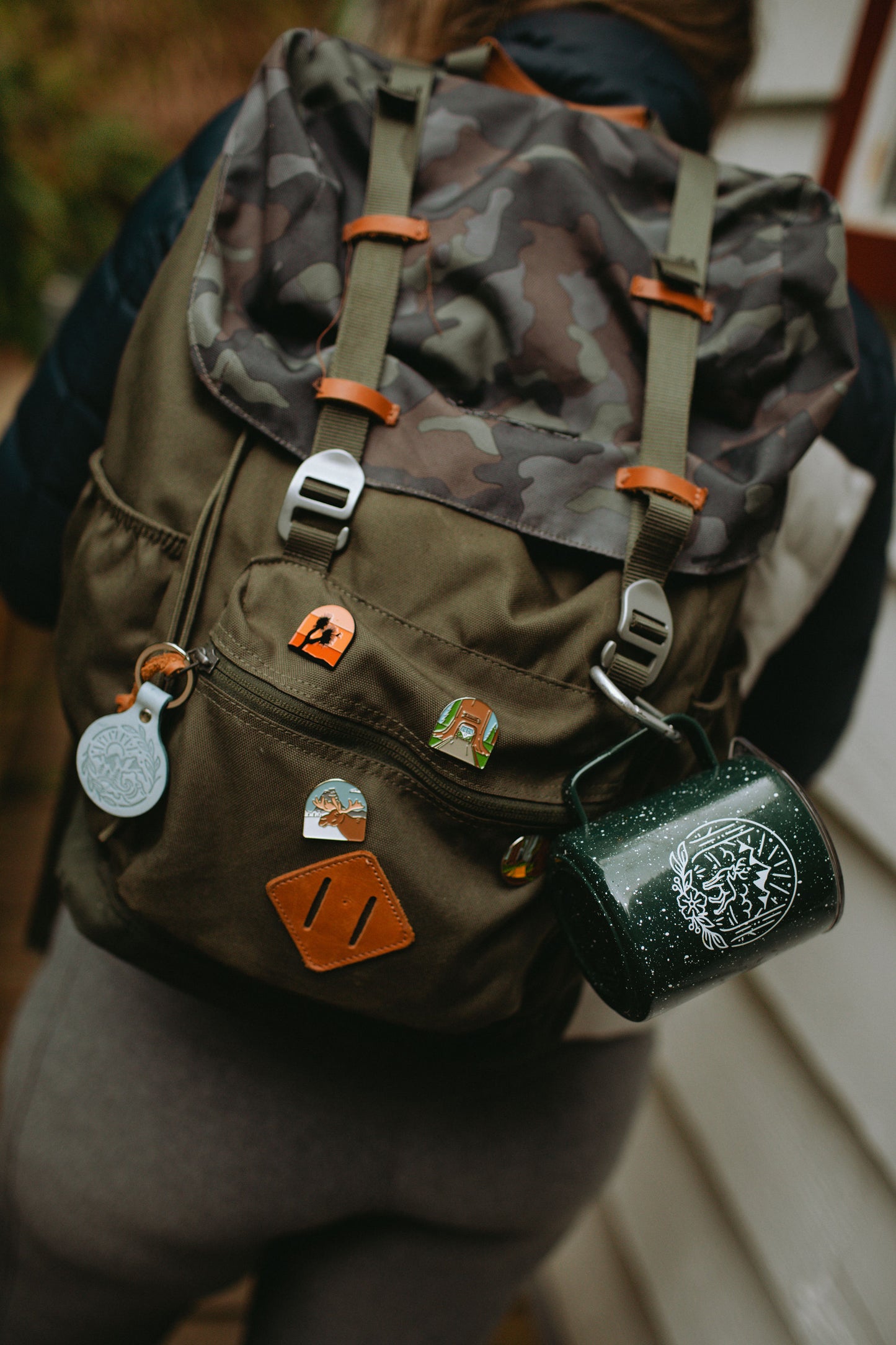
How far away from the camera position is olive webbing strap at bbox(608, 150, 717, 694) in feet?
2.32

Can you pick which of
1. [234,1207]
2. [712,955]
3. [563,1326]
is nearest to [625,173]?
[712,955]

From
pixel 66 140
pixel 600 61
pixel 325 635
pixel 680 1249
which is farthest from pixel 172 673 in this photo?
pixel 66 140

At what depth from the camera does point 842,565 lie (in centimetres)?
102

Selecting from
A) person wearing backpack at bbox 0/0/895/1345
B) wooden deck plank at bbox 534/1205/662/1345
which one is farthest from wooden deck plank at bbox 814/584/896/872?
wooden deck plank at bbox 534/1205/662/1345

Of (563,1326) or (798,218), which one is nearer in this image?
(798,218)

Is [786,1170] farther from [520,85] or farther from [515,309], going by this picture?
[520,85]

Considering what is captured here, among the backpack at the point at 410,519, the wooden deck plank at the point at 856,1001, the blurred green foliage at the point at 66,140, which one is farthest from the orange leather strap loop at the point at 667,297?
the blurred green foliage at the point at 66,140

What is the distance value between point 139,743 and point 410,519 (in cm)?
28

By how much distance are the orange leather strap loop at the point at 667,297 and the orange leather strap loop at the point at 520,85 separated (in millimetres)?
208

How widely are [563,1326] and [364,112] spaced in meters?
2.12

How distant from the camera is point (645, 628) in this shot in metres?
0.70

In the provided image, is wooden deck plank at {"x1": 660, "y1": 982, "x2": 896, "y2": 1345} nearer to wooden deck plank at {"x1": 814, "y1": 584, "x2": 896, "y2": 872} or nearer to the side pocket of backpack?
wooden deck plank at {"x1": 814, "y1": 584, "x2": 896, "y2": 872}

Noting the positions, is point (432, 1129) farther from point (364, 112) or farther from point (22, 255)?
point (22, 255)

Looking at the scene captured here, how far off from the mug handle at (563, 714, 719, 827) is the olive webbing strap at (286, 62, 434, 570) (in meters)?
0.27
